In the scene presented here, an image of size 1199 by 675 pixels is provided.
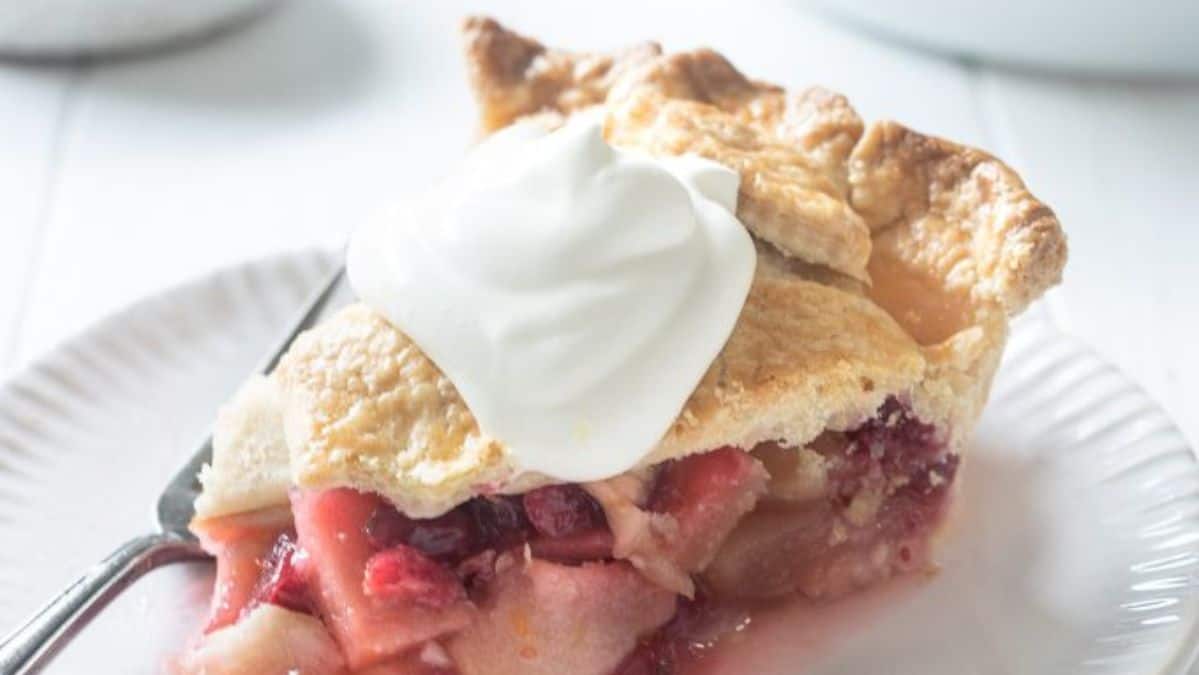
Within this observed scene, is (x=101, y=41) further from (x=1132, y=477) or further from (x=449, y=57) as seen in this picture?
(x=1132, y=477)

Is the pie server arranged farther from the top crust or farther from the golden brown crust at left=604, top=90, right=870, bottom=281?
→ the golden brown crust at left=604, top=90, right=870, bottom=281

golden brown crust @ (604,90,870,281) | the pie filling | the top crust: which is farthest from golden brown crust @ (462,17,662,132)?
the pie filling

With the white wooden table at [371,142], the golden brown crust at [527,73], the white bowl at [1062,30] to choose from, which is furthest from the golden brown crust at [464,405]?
the white bowl at [1062,30]

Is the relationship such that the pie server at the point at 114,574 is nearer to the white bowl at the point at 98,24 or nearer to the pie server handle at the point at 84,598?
the pie server handle at the point at 84,598

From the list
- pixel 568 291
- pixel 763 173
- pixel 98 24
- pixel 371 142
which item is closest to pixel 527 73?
pixel 763 173

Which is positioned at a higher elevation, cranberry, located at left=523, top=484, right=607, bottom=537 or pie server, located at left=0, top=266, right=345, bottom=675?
cranberry, located at left=523, top=484, right=607, bottom=537

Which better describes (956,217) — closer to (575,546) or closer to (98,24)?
(575,546)
